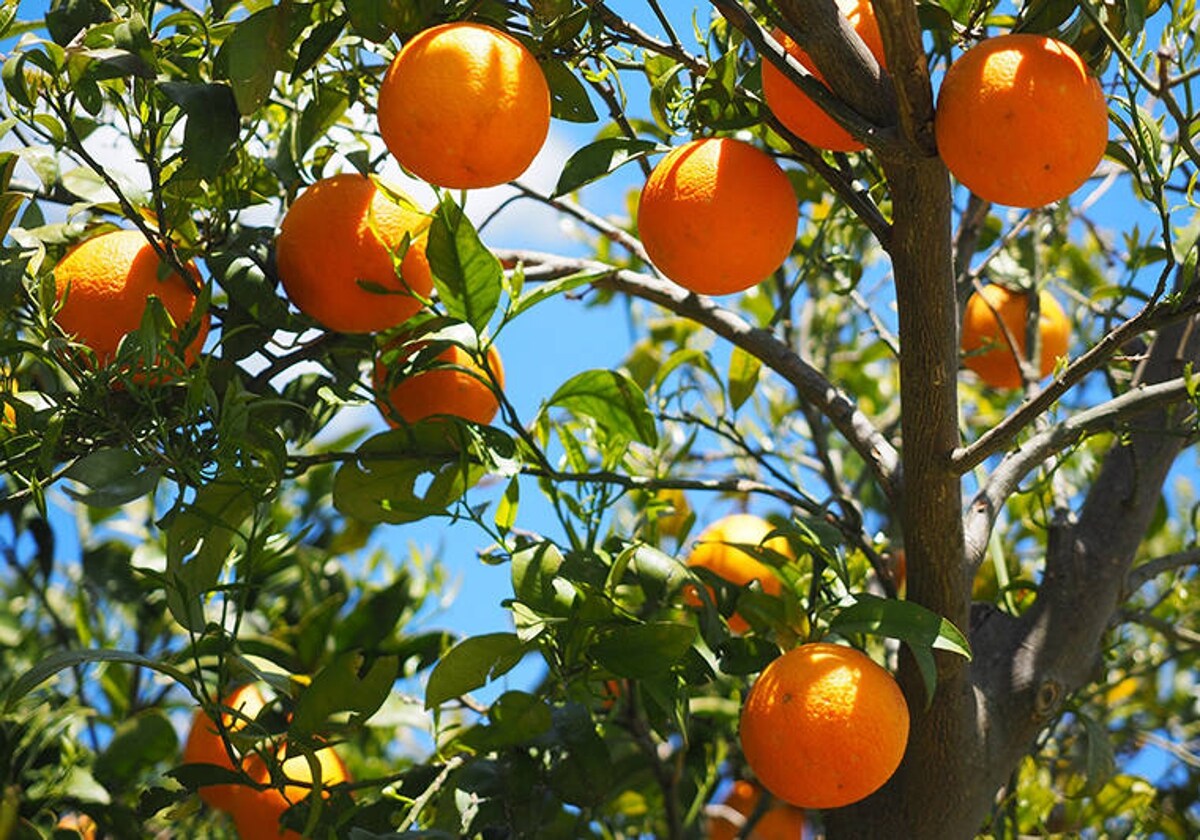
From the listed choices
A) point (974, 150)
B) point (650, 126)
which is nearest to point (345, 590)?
point (650, 126)

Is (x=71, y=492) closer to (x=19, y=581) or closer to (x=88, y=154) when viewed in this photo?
(x=88, y=154)

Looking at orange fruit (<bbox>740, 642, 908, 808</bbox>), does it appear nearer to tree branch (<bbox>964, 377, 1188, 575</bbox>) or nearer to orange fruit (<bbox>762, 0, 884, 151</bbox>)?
tree branch (<bbox>964, 377, 1188, 575</bbox>)

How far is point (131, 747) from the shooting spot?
1.26 metres

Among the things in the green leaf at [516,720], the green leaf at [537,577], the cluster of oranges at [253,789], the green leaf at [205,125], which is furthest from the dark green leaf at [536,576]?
the green leaf at [205,125]

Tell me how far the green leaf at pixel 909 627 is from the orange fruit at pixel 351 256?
0.36 metres

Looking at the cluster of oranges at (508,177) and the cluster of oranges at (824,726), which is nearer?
the cluster of oranges at (508,177)

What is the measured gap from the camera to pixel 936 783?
1.05 m

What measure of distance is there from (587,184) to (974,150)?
0.25m

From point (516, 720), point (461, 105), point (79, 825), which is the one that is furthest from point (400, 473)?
point (79, 825)

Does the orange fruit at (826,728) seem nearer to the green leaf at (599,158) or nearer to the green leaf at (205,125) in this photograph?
the green leaf at (599,158)

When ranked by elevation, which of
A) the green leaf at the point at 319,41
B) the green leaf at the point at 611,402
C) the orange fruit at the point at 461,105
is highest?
the green leaf at the point at 319,41

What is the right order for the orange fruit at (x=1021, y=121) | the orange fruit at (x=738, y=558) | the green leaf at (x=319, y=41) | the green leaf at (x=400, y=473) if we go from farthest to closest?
the orange fruit at (x=738, y=558) < the green leaf at (x=400, y=473) < the green leaf at (x=319, y=41) < the orange fruit at (x=1021, y=121)

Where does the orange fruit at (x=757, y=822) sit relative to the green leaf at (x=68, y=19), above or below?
below

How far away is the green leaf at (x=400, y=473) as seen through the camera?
0.98m
